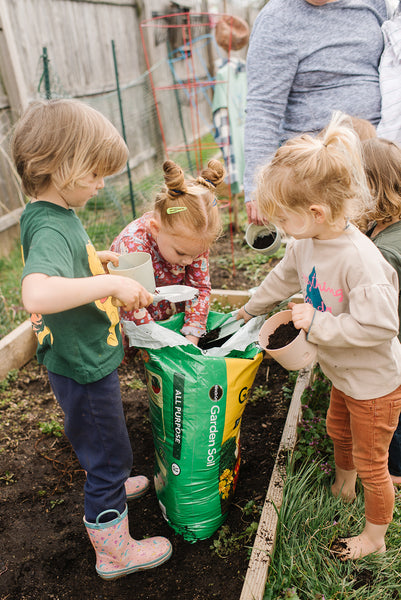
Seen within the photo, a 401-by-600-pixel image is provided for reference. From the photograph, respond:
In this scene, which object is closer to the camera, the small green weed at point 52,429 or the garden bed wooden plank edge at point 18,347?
the small green weed at point 52,429

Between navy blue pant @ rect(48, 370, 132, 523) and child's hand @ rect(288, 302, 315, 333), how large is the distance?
0.60 meters

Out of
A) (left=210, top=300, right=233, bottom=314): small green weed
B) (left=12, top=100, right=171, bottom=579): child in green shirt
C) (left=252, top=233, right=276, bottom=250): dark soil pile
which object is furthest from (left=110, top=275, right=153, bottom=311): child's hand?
(left=210, top=300, right=233, bottom=314): small green weed

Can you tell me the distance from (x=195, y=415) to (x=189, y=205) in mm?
723

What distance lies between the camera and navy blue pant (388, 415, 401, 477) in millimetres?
1866

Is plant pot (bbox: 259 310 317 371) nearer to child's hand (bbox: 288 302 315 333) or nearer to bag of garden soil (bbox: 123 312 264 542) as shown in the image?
child's hand (bbox: 288 302 315 333)

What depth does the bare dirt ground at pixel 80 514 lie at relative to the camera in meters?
1.64

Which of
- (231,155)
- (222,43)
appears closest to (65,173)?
(231,155)

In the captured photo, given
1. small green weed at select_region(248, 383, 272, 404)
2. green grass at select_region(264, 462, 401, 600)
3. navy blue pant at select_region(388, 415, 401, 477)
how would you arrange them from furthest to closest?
small green weed at select_region(248, 383, 272, 404), navy blue pant at select_region(388, 415, 401, 477), green grass at select_region(264, 462, 401, 600)

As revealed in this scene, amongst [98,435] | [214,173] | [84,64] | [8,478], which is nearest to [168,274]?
[214,173]

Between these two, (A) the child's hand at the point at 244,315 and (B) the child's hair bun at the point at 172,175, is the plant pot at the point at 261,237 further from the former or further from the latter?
(B) the child's hair bun at the point at 172,175

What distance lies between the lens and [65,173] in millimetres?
1255

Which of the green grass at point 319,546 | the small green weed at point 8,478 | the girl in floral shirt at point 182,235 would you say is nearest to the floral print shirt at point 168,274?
the girl in floral shirt at point 182,235

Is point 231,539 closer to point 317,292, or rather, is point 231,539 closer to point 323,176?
point 317,292

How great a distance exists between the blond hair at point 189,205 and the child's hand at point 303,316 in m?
0.49
